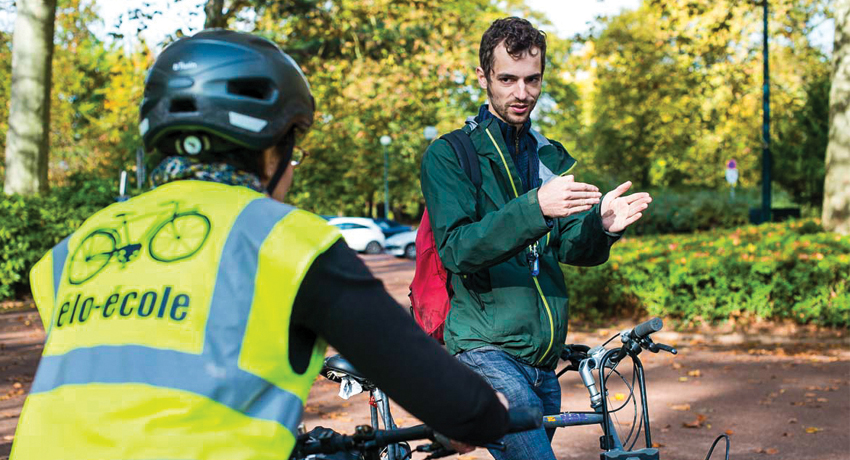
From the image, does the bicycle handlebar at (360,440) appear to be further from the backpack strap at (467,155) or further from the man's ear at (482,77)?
the man's ear at (482,77)

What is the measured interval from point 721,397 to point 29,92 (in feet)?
43.2

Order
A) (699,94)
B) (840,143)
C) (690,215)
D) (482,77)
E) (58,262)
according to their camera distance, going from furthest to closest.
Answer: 1. (690,215)
2. (699,94)
3. (840,143)
4. (482,77)
5. (58,262)

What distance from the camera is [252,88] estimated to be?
1899 millimetres

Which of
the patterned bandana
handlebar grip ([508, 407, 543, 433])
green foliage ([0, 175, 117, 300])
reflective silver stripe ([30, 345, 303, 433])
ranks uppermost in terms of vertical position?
the patterned bandana

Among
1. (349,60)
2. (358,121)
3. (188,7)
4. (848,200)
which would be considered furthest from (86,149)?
(848,200)

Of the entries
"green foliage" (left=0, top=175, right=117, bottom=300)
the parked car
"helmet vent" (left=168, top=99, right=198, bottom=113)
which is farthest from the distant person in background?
the parked car

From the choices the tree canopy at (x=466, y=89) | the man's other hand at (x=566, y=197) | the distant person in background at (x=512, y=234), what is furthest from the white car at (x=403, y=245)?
the man's other hand at (x=566, y=197)

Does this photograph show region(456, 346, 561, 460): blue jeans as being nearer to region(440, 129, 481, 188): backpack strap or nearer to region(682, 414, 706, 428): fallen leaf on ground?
region(440, 129, 481, 188): backpack strap

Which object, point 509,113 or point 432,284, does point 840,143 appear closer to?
point 509,113

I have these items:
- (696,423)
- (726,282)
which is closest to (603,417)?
(696,423)

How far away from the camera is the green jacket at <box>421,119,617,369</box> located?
9.57 ft

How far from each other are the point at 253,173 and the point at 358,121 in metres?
30.8

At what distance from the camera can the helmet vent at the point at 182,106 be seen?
6.01ft

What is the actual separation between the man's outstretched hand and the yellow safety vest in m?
1.56
